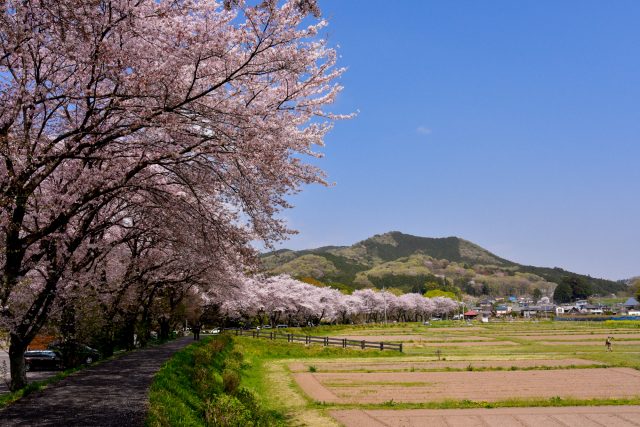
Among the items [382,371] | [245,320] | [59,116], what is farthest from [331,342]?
[245,320]

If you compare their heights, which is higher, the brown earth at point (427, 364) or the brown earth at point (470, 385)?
the brown earth at point (470, 385)

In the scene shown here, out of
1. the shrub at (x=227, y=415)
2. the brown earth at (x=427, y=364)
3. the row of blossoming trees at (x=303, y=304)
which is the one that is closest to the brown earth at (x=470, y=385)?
the brown earth at (x=427, y=364)

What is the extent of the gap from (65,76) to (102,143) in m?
2.26

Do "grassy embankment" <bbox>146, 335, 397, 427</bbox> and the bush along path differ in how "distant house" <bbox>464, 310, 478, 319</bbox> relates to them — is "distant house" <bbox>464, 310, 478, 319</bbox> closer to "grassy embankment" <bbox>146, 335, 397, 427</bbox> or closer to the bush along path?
"grassy embankment" <bbox>146, 335, 397, 427</bbox>

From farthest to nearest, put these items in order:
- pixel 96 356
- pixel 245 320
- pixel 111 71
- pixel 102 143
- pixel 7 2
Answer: pixel 245 320
pixel 96 356
pixel 102 143
pixel 111 71
pixel 7 2

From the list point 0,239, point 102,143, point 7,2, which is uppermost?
point 7,2

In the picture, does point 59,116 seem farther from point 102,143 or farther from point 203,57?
point 203,57

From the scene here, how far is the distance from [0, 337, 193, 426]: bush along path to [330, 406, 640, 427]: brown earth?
6.07 m

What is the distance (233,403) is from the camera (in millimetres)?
11938

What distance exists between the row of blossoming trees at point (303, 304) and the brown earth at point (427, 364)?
21.4 metres

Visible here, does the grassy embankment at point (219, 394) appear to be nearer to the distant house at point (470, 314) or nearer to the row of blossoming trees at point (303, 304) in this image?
the row of blossoming trees at point (303, 304)

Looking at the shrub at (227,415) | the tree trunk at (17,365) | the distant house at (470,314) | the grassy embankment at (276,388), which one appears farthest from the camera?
the distant house at (470,314)

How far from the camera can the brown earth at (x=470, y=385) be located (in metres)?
19.3

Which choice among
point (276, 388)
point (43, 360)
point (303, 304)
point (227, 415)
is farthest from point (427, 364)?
point (303, 304)
